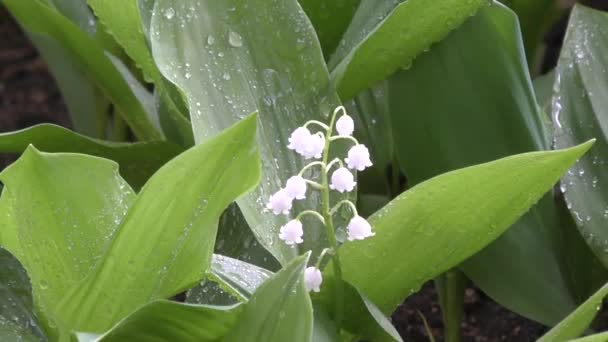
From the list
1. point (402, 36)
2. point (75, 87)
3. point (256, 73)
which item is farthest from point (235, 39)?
point (75, 87)

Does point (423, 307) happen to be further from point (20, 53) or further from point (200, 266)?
point (20, 53)

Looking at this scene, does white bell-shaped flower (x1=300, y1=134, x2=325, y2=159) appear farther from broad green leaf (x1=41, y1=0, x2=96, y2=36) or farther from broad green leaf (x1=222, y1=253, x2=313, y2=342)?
broad green leaf (x1=41, y1=0, x2=96, y2=36)

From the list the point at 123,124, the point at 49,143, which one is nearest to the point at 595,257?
the point at 49,143

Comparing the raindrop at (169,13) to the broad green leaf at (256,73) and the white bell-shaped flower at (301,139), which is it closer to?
the broad green leaf at (256,73)

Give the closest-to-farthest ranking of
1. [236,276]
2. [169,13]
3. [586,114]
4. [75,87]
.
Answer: [236,276], [169,13], [586,114], [75,87]

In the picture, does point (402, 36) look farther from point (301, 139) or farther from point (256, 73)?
point (301, 139)

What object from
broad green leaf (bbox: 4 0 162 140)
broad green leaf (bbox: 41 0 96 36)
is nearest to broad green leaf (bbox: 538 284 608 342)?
broad green leaf (bbox: 4 0 162 140)

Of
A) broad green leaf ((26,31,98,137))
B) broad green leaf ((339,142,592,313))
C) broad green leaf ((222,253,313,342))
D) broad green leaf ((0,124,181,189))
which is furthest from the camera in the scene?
broad green leaf ((26,31,98,137))
